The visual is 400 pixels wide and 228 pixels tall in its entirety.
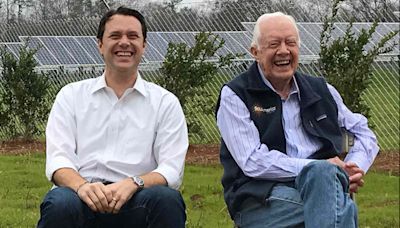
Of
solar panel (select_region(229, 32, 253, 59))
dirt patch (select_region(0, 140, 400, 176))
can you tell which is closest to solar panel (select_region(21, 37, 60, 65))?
solar panel (select_region(229, 32, 253, 59))

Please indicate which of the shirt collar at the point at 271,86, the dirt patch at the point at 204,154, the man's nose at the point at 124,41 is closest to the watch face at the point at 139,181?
the man's nose at the point at 124,41

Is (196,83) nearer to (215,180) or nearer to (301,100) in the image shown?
(215,180)

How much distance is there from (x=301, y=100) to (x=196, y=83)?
712 cm

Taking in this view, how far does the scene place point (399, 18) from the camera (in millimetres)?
12836

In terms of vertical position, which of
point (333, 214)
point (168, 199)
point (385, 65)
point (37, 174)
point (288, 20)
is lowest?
point (385, 65)

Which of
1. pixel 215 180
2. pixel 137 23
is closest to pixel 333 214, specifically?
pixel 137 23

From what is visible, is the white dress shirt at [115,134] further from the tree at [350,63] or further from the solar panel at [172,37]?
the solar panel at [172,37]

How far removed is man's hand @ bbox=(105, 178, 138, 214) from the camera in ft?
11.3

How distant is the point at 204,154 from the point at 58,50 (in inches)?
293

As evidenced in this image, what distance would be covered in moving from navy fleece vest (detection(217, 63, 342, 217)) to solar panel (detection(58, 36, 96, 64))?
514 inches

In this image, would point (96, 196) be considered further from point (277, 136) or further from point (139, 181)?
point (277, 136)

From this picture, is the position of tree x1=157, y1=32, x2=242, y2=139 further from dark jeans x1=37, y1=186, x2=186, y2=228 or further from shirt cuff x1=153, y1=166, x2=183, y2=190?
dark jeans x1=37, y1=186, x2=186, y2=228

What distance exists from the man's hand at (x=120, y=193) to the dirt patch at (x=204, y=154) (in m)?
6.11

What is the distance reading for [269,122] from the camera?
381 centimetres
